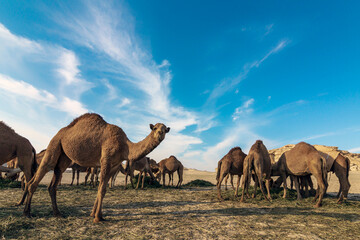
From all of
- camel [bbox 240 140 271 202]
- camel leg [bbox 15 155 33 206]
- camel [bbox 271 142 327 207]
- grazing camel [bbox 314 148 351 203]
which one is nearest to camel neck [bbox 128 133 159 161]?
camel leg [bbox 15 155 33 206]

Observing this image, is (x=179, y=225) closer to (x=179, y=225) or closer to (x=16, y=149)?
(x=179, y=225)

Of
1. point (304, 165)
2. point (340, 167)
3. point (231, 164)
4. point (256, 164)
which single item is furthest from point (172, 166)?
point (340, 167)

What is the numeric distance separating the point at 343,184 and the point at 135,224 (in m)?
11.2

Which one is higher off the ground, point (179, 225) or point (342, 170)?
point (342, 170)

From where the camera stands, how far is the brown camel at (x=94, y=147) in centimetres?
580

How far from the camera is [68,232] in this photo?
447cm

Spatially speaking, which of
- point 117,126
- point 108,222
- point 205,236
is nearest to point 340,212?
point 205,236

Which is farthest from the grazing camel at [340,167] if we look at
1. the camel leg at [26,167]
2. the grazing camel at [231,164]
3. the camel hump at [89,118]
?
the camel leg at [26,167]

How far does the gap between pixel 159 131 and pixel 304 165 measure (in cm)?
861

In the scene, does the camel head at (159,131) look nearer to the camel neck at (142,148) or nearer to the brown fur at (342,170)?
the camel neck at (142,148)

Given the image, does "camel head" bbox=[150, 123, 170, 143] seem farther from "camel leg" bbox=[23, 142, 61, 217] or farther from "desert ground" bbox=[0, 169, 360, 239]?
"camel leg" bbox=[23, 142, 61, 217]

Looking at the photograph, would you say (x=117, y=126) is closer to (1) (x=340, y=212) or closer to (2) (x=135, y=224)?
(2) (x=135, y=224)

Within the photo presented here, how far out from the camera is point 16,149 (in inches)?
282

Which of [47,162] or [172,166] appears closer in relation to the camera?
[47,162]
